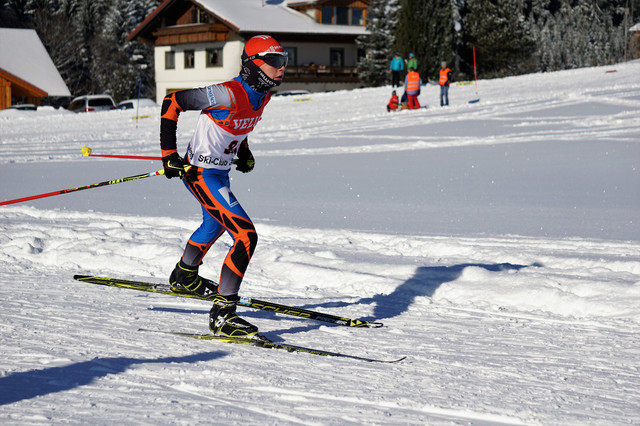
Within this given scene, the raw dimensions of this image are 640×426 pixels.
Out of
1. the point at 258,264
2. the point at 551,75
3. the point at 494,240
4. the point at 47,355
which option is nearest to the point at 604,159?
the point at 494,240

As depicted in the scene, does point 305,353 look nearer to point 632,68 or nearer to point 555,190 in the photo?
point 555,190

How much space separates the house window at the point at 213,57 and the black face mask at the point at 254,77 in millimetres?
47319

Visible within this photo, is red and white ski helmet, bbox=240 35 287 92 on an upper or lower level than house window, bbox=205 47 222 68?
lower

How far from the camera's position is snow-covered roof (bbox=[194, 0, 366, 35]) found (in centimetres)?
4800

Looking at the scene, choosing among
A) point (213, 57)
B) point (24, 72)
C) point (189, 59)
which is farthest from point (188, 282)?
point (189, 59)

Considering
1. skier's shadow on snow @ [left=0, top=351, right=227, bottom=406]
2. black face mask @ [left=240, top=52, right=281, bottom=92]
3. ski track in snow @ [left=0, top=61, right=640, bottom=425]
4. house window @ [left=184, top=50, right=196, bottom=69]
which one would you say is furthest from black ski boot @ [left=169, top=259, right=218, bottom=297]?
house window @ [left=184, top=50, right=196, bottom=69]

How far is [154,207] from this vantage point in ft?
35.3

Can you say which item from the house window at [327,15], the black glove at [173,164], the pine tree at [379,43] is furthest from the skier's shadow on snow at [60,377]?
the house window at [327,15]

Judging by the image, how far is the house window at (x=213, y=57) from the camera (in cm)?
5100

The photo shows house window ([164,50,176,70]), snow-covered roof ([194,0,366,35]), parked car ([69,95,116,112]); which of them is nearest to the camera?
parked car ([69,95,116,112])

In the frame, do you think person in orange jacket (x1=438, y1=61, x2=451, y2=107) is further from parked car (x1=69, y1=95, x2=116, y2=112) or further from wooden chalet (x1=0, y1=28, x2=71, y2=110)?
wooden chalet (x1=0, y1=28, x2=71, y2=110)

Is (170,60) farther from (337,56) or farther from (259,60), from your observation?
(259,60)

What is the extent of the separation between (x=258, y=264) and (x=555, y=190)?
6.51 m

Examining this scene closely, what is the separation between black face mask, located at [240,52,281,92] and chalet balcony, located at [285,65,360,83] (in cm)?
4429
